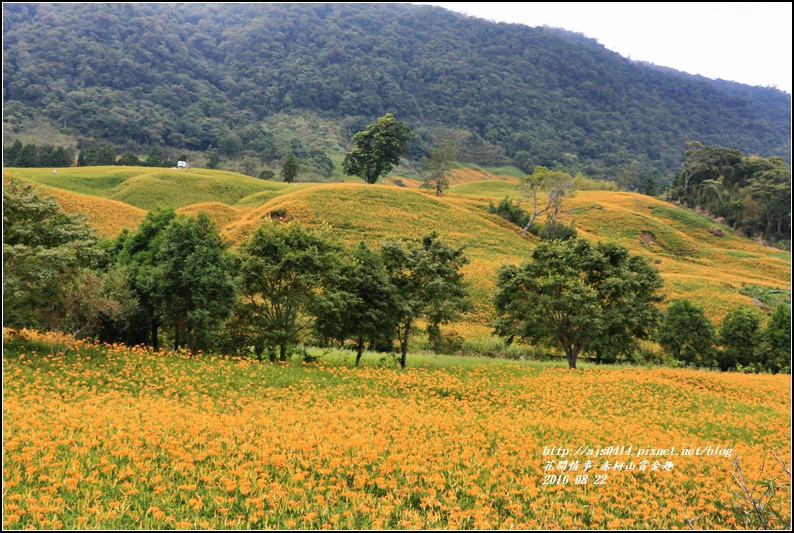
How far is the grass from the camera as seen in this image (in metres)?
6.12

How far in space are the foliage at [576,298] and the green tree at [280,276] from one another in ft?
35.4

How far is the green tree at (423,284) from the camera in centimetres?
2202

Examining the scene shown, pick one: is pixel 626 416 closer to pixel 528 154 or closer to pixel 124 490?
pixel 124 490

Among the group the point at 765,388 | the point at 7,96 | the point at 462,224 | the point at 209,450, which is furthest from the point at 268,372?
the point at 7,96

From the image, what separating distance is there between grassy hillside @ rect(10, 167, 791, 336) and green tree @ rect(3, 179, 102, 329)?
23646 millimetres

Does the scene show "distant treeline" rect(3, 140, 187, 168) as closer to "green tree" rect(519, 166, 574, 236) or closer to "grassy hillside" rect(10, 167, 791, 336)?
"grassy hillside" rect(10, 167, 791, 336)

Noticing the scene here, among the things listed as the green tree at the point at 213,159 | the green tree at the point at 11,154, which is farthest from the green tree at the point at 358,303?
the green tree at the point at 213,159

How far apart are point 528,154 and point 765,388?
175 meters

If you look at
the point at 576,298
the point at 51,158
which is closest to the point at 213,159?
the point at 51,158

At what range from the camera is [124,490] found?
6348mm

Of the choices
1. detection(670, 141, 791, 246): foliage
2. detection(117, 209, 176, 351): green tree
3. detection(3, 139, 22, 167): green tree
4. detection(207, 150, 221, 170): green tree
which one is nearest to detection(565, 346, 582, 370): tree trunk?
detection(117, 209, 176, 351): green tree

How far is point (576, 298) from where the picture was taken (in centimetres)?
2434

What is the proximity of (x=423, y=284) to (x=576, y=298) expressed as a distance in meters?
7.58

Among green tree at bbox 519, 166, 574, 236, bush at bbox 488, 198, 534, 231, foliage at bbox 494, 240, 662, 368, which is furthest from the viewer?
bush at bbox 488, 198, 534, 231
